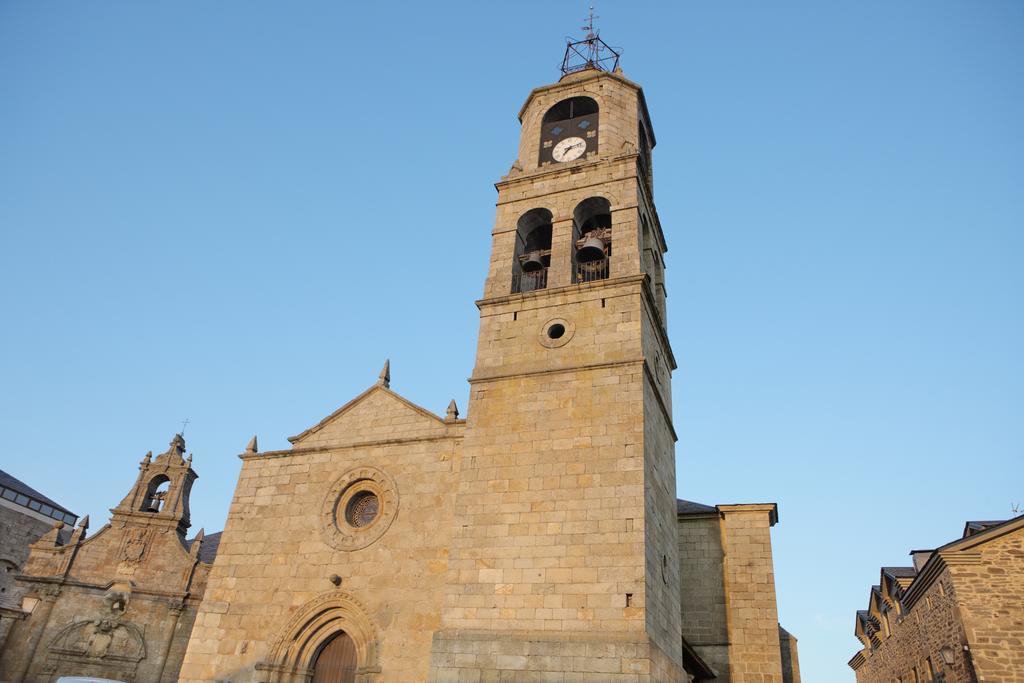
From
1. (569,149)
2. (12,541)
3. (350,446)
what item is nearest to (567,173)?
(569,149)

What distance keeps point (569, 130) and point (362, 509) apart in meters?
11.5

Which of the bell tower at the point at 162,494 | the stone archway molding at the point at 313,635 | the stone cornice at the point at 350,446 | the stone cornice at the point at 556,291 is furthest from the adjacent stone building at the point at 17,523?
the stone cornice at the point at 556,291

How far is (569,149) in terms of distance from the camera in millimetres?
18797

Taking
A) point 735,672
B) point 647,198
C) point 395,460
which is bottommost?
point 735,672

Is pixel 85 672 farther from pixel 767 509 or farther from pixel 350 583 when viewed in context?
pixel 767 509

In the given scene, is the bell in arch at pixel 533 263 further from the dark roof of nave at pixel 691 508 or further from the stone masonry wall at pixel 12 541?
the stone masonry wall at pixel 12 541

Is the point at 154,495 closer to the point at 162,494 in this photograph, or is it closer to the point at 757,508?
the point at 162,494

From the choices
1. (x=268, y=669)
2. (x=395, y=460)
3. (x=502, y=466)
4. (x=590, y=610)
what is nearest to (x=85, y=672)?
(x=268, y=669)

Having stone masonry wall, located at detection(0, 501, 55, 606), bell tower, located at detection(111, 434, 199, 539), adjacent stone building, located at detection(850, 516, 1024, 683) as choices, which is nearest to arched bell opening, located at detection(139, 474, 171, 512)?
bell tower, located at detection(111, 434, 199, 539)

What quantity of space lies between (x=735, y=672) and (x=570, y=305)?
379 inches

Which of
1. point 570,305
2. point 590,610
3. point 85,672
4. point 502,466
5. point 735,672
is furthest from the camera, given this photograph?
point 85,672

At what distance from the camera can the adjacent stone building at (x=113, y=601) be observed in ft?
60.2

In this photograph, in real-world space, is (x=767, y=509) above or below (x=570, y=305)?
below

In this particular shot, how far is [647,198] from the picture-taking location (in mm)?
18281
